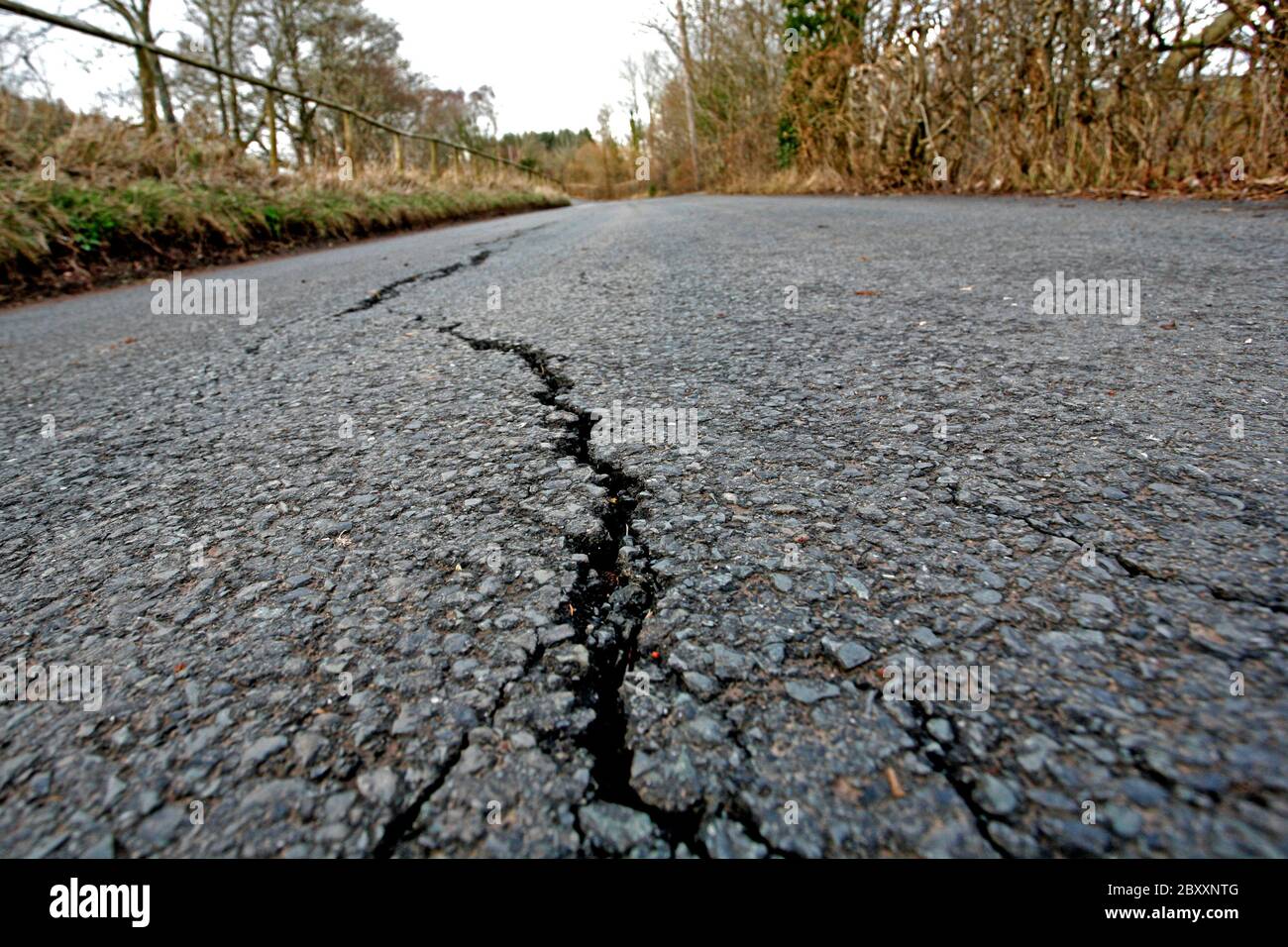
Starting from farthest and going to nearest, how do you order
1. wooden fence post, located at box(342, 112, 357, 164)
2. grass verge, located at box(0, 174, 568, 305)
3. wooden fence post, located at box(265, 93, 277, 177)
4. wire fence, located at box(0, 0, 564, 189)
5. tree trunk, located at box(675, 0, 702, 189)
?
tree trunk, located at box(675, 0, 702, 189) < wooden fence post, located at box(342, 112, 357, 164) < wooden fence post, located at box(265, 93, 277, 177) < wire fence, located at box(0, 0, 564, 189) < grass verge, located at box(0, 174, 568, 305)

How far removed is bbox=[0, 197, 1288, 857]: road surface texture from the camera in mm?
631

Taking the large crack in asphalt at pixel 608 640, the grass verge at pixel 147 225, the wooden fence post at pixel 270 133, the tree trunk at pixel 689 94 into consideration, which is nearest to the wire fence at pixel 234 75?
the wooden fence post at pixel 270 133

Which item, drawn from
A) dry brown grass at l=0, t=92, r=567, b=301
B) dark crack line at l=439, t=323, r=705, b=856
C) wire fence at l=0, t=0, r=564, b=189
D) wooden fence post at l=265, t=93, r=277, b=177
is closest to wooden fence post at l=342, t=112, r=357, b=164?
wire fence at l=0, t=0, r=564, b=189

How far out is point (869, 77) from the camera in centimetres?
910

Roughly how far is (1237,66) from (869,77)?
521cm

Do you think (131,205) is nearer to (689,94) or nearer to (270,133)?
(270,133)

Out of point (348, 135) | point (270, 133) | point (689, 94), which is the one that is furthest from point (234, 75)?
point (689, 94)

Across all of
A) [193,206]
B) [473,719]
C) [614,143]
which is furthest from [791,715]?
[614,143]

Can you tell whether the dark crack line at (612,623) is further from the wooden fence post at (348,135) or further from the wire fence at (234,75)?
the wooden fence post at (348,135)

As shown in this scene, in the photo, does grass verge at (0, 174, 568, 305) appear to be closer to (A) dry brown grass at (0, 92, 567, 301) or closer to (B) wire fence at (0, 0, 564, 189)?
(A) dry brown grass at (0, 92, 567, 301)

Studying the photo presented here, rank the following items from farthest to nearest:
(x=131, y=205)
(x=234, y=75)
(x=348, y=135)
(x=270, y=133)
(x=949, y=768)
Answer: (x=348, y=135) → (x=270, y=133) → (x=234, y=75) → (x=131, y=205) → (x=949, y=768)

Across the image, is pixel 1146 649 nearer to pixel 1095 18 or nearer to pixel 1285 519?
pixel 1285 519

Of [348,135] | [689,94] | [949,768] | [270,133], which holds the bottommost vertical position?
A: [949,768]

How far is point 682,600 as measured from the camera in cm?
93
